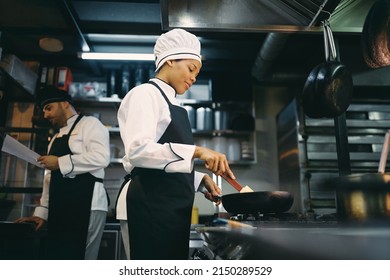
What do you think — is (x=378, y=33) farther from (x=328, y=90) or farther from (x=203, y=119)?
(x=203, y=119)

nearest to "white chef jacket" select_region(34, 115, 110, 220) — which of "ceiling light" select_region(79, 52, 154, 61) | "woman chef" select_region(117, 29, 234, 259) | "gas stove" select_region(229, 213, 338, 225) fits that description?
"woman chef" select_region(117, 29, 234, 259)

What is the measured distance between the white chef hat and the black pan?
433 mm

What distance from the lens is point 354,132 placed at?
228cm

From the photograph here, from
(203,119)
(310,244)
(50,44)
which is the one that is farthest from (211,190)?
(50,44)

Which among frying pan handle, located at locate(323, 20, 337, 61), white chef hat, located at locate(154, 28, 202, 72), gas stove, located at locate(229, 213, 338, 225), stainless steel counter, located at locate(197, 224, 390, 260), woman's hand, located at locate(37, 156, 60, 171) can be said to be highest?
frying pan handle, located at locate(323, 20, 337, 61)

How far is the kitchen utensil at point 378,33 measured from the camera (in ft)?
3.51

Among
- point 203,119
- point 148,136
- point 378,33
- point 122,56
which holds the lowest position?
point 148,136

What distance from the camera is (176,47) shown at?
1.02m

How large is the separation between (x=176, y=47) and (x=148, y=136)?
1.07 feet

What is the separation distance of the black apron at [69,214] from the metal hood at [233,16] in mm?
752

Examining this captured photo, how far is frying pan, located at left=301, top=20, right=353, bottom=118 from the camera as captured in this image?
45.0 inches

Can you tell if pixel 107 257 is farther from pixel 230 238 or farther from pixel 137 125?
pixel 230 238

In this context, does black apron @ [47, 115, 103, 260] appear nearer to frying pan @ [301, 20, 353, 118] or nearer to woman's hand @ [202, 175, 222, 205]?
woman's hand @ [202, 175, 222, 205]

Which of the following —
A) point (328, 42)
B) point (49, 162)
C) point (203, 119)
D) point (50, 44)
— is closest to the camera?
point (328, 42)
